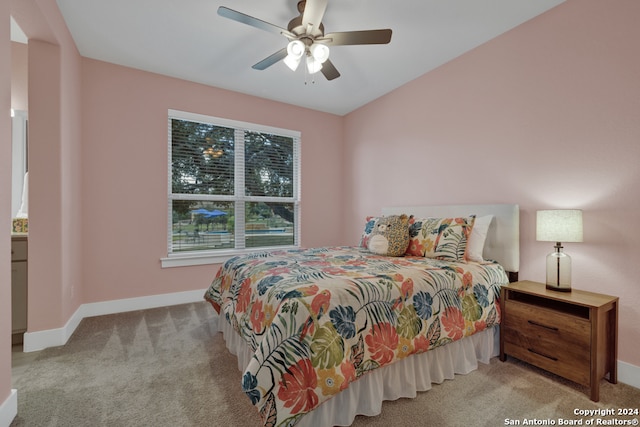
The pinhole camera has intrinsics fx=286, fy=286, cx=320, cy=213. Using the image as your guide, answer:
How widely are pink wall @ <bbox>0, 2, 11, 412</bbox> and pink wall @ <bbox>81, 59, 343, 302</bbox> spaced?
5.49 feet

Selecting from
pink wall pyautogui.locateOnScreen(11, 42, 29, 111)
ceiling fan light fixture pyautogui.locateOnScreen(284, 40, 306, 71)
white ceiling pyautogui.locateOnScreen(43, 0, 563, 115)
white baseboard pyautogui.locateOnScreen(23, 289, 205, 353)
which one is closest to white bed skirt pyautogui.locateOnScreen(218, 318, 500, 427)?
white baseboard pyautogui.locateOnScreen(23, 289, 205, 353)

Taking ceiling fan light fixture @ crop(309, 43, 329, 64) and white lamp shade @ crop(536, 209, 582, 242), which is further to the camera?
ceiling fan light fixture @ crop(309, 43, 329, 64)

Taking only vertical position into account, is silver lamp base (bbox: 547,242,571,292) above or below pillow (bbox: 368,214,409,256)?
below

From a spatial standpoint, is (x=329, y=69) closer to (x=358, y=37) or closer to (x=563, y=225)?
(x=358, y=37)

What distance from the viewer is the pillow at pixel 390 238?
8.70ft

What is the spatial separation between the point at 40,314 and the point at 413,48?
13.4ft

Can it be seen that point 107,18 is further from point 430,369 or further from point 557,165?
point 557,165

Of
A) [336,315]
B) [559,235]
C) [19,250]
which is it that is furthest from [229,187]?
[559,235]

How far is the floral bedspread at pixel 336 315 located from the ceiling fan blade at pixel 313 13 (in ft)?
5.58

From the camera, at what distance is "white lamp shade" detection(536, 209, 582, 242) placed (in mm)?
1925

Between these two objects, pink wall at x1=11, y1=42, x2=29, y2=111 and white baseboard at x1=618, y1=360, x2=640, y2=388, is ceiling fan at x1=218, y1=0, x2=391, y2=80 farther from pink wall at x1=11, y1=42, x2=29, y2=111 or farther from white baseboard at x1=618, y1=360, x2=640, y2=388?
white baseboard at x1=618, y1=360, x2=640, y2=388

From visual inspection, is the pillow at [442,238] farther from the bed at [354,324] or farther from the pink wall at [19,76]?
the pink wall at [19,76]

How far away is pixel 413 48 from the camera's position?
9.26 feet

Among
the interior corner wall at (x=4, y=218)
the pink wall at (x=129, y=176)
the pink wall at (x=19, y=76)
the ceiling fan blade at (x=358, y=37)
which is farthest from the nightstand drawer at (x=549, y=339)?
the pink wall at (x=19, y=76)
